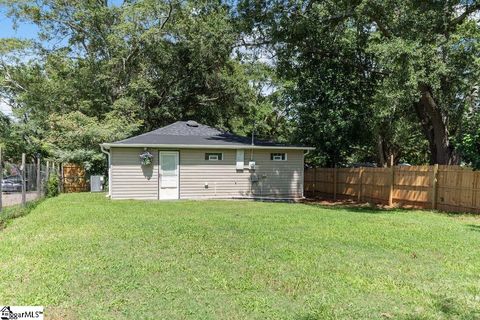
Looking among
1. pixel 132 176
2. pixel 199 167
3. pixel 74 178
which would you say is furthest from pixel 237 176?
pixel 74 178

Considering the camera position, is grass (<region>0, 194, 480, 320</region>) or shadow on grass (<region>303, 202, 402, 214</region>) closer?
grass (<region>0, 194, 480, 320</region>)

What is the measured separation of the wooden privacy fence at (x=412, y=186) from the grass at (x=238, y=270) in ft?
10.0

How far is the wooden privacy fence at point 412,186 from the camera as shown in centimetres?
1181

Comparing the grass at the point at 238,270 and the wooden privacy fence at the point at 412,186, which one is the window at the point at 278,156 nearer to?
the wooden privacy fence at the point at 412,186

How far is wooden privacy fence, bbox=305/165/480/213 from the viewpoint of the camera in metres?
11.8

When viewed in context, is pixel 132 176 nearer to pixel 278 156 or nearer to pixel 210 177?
pixel 210 177

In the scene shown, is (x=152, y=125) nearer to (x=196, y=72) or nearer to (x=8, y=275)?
(x=196, y=72)

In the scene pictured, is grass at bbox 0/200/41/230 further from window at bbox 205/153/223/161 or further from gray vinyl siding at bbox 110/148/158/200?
window at bbox 205/153/223/161

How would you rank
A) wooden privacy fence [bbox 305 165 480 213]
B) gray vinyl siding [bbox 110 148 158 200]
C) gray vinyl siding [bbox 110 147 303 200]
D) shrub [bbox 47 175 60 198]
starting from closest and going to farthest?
1. wooden privacy fence [bbox 305 165 480 213]
2. gray vinyl siding [bbox 110 148 158 200]
3. gray vinyl siding [bbox 110 147 303 200]
4. shrub [bbox 47 175 60 198]

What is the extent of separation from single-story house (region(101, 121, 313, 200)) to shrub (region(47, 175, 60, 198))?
269 centimetres

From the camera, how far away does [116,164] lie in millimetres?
15078

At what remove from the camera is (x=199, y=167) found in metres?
16.2

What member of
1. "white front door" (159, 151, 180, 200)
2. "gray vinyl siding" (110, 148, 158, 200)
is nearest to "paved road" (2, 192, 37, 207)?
"gray vinyl siding" (110, 148, 158, 200)

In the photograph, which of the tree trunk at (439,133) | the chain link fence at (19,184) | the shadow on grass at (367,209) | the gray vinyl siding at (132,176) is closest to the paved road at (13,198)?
the chain link fence at (19,184)
